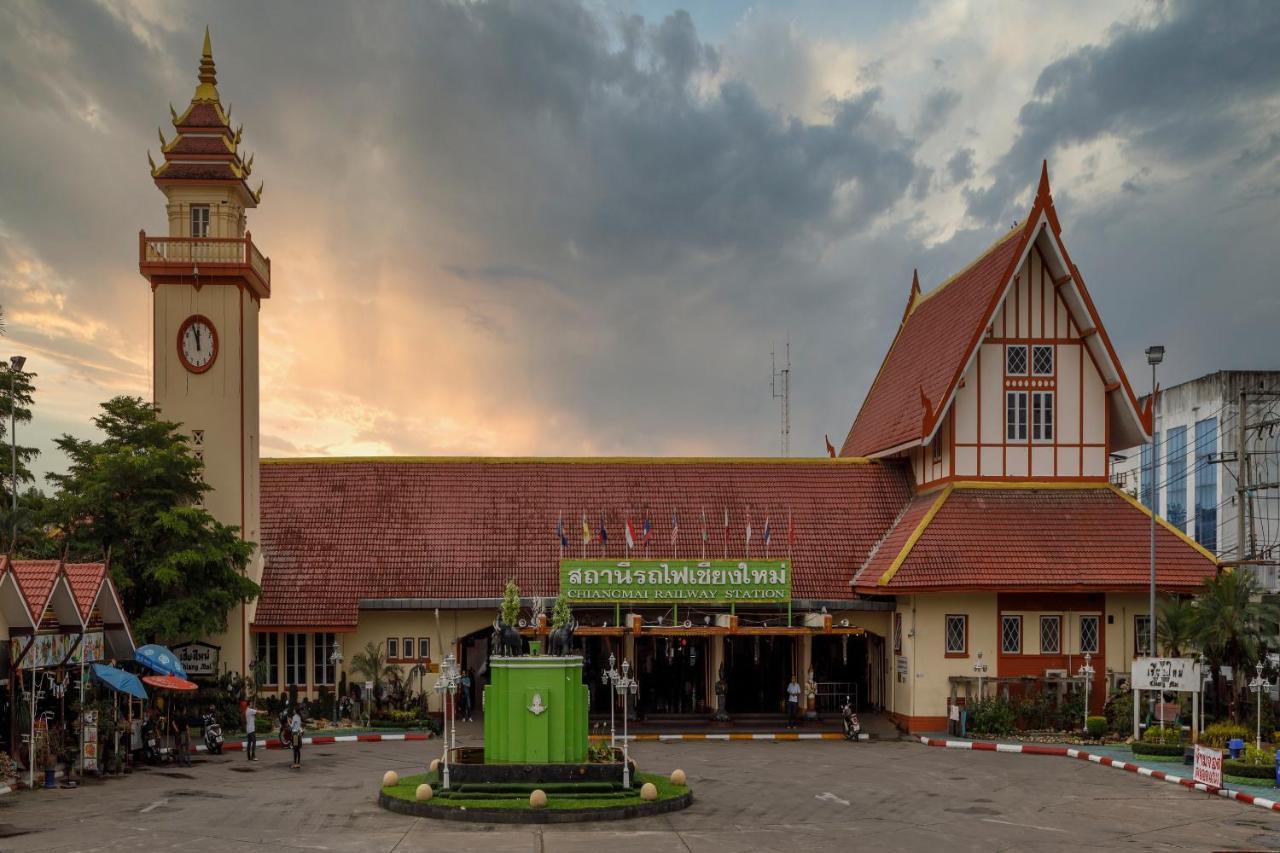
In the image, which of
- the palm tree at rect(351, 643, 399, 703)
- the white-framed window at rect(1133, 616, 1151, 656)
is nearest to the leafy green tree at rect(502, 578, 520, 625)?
the palm tree at rect(351, 643, 399, 703)

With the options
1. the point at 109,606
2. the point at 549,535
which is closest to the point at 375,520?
the point at 549,535

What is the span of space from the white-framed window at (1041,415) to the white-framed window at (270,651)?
24630 millimetres

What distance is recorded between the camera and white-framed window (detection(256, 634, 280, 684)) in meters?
38.7

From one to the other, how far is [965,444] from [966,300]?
18.8 ft

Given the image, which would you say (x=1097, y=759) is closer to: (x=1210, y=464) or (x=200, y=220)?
(x=200, y=220)

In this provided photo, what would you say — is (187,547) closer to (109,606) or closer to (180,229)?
(109,606)

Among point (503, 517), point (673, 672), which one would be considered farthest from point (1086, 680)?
point (503, 517)

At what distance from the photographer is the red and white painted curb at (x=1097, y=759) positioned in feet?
84.5

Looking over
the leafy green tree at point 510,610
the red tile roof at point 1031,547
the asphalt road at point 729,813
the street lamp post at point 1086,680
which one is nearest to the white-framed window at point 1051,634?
the street lamp post at point 1086,680

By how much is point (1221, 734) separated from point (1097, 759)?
2996mm

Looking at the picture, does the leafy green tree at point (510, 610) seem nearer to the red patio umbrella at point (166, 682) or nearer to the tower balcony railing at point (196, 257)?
the red patio umbrella at point (166, 682)

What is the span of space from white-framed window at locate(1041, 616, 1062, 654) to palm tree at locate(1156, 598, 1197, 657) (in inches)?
113

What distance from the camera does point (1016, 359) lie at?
1574 inches

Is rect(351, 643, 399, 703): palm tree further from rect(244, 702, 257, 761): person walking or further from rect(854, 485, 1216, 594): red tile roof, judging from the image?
rect(854, 485, 1216, 594): red tile roof
